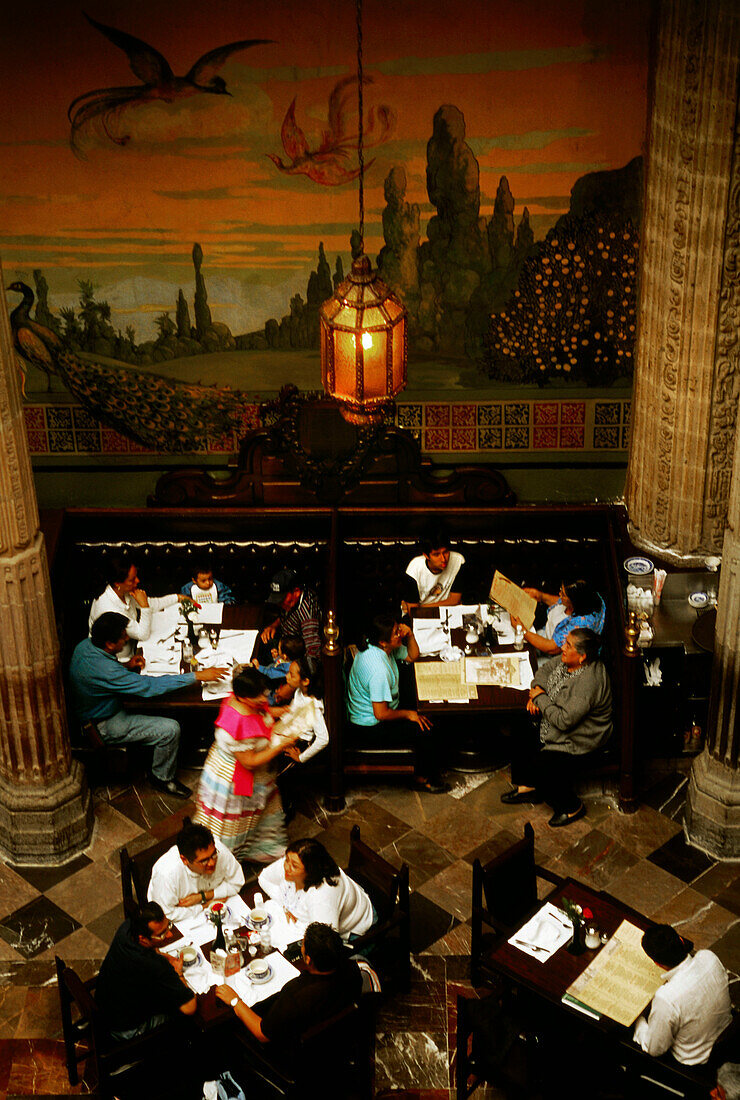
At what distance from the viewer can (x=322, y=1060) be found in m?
5.95

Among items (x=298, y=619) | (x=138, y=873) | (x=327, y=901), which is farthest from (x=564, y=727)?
(x=138, y=873)

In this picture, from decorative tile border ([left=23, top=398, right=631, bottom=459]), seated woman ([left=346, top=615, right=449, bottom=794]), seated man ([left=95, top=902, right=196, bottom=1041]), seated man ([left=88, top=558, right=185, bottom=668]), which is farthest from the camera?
decorative tile border ([left=23, top=398, right=631, bottom=459])

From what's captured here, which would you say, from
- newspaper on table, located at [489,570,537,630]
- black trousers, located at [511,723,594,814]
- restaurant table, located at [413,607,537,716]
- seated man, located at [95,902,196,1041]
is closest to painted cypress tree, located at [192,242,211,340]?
newspaper on table, located at [489,570,537,630]

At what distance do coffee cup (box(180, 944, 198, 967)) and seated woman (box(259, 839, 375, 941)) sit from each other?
0.49 m

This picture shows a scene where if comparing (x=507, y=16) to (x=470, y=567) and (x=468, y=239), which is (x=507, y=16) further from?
(x=470, y=567)

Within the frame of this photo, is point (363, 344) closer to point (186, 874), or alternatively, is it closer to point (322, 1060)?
point (186, 874)

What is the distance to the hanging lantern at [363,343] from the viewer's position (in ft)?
20.5

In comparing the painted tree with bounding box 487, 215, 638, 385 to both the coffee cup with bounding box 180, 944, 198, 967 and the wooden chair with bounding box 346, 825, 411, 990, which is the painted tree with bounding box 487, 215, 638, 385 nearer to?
the wooden chair with bounding box 346, 825, 411, 990

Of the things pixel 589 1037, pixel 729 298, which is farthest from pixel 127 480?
pixel 589 1037

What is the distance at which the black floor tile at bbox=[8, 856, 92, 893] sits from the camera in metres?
7.86

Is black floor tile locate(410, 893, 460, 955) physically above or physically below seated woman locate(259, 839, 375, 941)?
below

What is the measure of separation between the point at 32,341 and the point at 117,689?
106 inches

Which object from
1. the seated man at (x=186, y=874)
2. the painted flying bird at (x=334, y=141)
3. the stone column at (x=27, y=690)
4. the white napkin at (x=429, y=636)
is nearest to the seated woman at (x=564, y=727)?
the white napkin at (x=429, y=636)

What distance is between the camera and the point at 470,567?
9469 millimetres
